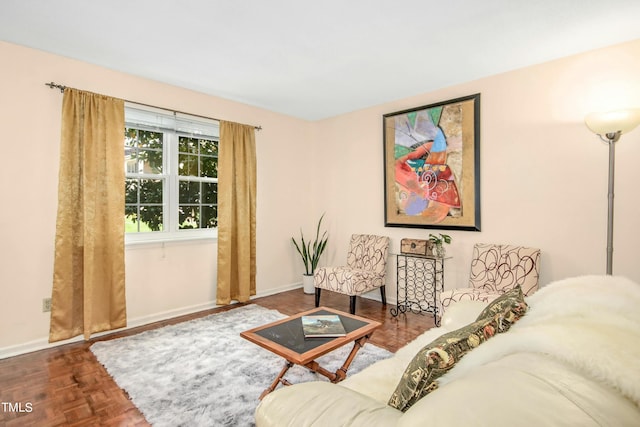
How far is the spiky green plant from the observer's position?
4785 millimetres

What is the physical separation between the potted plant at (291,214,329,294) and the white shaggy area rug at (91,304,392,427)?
1.44 m

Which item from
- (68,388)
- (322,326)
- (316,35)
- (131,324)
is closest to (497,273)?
(322,326)

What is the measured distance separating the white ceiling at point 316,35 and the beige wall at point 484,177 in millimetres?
173

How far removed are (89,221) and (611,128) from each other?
4301 mm

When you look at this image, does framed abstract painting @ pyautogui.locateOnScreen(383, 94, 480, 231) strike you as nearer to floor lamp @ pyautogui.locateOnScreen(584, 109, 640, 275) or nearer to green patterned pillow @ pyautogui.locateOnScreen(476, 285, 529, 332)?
floor lamp @ pyautogui.locateOnScreen(584, 109, 640, 275)

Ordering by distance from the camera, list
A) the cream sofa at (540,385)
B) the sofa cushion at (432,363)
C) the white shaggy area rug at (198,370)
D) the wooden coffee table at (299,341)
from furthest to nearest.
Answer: the white shaggy area rug at (198,370)
the wooden coffee table at (299,341)
the sofa cushion at (432,363)
the cream sofa at (540,385)

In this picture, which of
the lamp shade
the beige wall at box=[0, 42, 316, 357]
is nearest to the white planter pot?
the beige wall at box=[0, 42, 316, 357]

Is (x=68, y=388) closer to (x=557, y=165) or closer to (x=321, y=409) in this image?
(x=321, y=409)

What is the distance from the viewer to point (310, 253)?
16.7 feet

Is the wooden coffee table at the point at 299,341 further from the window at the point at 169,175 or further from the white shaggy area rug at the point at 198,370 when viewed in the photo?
the window at the point at 169,175

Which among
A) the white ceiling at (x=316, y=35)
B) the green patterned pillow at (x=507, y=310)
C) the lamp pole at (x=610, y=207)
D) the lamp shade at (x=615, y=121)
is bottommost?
the green patterned pillow at (x=507, y=310)

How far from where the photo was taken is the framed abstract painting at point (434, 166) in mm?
3473

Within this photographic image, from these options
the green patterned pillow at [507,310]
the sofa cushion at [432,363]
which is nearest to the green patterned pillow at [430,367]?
the sofa cushion at [432,363]

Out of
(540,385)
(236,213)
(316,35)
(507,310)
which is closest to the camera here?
(540,385)
